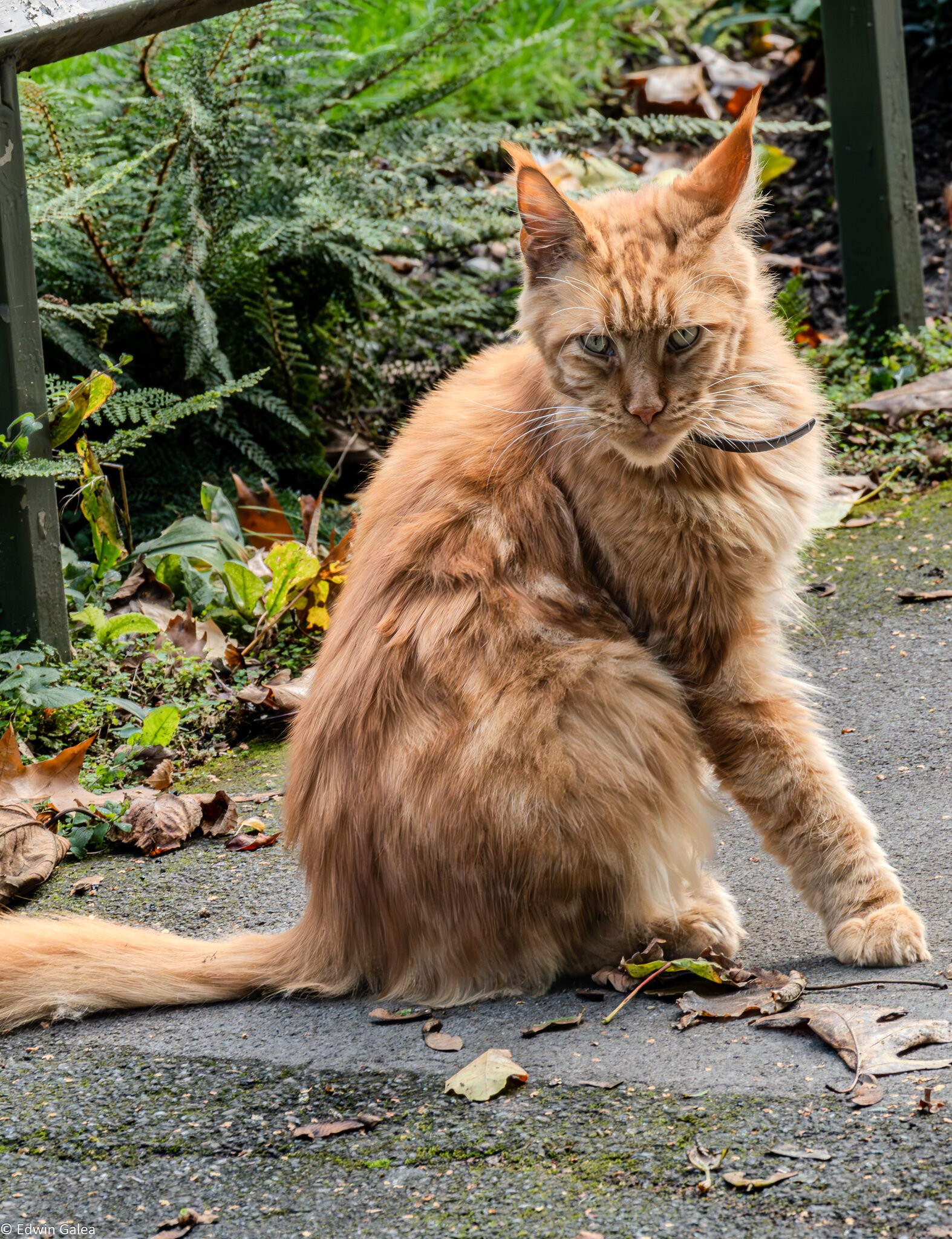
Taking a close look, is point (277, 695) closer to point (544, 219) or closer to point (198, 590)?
point (198, 590)

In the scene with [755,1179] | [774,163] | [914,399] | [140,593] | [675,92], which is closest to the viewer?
[755,1179]

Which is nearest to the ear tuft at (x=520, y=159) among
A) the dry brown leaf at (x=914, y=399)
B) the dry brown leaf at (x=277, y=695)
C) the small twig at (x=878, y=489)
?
the dry brown leaf at (x=277, y=695)

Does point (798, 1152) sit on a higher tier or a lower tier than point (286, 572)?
lower

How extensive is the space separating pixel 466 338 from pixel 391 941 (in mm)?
4696

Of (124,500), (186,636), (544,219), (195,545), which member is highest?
(544,219)

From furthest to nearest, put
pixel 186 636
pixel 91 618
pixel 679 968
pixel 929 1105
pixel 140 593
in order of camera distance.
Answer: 1. pixel 140 593
2. pixel 186 636
3. pixel 91 618
4. pixel 679 968
5. pixel 929 1105

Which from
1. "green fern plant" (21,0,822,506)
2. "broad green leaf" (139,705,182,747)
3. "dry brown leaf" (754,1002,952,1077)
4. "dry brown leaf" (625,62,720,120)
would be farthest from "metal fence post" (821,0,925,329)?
"dry brown leaf" (754,1002,952,1077)

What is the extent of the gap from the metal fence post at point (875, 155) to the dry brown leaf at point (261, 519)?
10.0 ft

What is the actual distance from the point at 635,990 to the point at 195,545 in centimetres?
284

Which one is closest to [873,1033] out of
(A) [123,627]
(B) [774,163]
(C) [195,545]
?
(A) [123,627]

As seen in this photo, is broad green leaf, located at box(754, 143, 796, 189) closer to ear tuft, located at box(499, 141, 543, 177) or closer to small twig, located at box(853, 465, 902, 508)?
small twig, located at box(853, 465, 902, 508)

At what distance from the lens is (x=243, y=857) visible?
3463 mm

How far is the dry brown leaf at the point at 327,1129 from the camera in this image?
Result: 83.2 inches

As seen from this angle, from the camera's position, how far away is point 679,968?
252cm
